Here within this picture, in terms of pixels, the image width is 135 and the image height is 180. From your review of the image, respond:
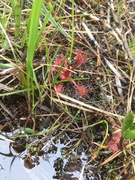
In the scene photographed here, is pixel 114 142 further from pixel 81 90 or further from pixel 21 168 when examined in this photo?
pixel 21 168

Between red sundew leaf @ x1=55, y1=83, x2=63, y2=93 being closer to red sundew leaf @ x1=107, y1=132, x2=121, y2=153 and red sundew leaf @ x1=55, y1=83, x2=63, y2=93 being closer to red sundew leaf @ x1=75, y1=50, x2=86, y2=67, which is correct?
red sundew leaf @ x1=75, y1=50, x2=86, y2=67

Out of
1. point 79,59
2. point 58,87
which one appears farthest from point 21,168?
point 79,59

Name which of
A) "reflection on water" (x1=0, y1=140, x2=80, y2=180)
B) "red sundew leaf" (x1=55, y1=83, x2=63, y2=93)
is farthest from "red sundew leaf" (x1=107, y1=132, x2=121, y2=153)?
"red sundew leaf" (x1=55, y1=83, x2=63, y2=93)

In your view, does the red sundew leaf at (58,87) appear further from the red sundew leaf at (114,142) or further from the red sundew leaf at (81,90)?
the red sundew leaf at (114,142)

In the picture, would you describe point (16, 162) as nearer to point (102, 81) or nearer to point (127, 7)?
point (102, 81)

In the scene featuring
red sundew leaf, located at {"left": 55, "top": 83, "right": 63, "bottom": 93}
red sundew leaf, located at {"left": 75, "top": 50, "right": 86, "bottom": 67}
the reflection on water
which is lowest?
the reflection on water

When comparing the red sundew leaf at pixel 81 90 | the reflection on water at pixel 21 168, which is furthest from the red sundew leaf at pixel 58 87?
the reflection on water at pixel 21 168

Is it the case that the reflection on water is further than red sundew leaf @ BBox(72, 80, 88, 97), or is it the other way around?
red sundew leaf @ BBox(72, 80, 88, 97)

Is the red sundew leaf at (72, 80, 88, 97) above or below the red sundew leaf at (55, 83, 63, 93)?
below
